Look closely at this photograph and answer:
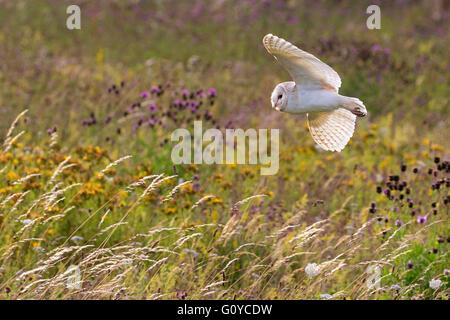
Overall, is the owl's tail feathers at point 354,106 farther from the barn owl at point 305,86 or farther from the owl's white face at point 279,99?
the owl's white face at point 279,99

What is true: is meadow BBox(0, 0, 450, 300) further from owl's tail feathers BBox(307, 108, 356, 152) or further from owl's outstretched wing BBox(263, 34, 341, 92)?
owl's outstretched wing BBox(263, 34, 341, 92)

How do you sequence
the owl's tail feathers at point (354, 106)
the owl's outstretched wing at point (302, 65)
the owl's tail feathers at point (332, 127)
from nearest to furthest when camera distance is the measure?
the owl's outstretched wing at point (302, 65), the owl's tail feathers at point (354, 106), the owl's tail feathers at point (332, 127)

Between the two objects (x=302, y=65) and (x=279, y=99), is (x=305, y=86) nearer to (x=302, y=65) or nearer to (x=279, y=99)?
(x=302, y=65)

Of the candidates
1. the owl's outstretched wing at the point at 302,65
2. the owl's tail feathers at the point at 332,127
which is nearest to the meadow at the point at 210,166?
the owl's tail feathers at the point at 332,127

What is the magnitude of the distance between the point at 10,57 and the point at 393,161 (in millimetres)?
5204

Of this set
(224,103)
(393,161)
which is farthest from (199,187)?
(224,103)

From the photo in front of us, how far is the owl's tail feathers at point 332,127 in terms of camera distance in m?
4.34

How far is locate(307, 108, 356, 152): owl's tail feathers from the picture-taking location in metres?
4.34

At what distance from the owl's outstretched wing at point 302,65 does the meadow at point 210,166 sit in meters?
0.80

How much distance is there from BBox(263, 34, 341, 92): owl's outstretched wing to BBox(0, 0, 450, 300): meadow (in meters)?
0.80

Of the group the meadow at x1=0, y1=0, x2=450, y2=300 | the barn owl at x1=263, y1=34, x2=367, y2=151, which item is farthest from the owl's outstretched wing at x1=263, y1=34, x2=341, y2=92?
the meadow at x1=0, y1=0, x2=450, y2=300

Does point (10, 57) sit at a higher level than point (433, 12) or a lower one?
lower

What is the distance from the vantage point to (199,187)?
5.75 metres
